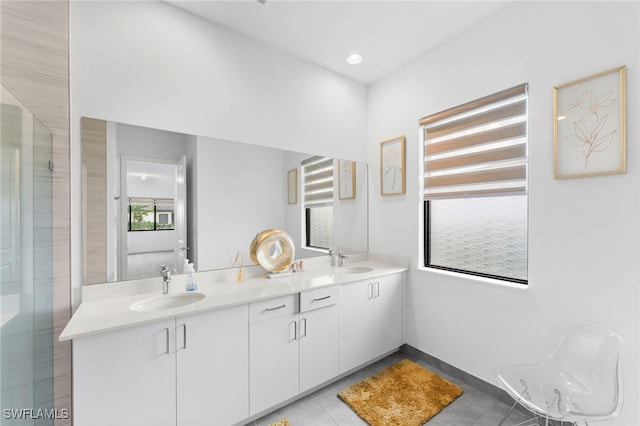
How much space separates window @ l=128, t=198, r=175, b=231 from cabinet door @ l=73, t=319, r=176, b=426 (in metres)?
0.80

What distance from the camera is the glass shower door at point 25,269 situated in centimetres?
110

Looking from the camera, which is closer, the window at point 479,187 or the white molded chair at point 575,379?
the white molded chair at point 575,379

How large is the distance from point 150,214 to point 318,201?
4.73ft

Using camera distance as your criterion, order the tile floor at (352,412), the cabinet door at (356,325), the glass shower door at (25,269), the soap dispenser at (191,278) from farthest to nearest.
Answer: the cabinet door at (356,325) → the soap dispenser at (191,278) → the tile floor at (352,412) → the glass shower door at (25,269)

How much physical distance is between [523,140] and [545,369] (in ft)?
4.84

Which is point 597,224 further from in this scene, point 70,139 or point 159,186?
point 70,139

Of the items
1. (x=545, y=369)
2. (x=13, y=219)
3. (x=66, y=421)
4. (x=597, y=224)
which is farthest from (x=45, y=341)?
(x=597, y=224)

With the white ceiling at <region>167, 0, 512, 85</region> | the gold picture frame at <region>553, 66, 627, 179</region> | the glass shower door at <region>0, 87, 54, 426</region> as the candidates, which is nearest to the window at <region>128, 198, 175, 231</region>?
the glass shower door at <region>0, 87, 54, 426</region>

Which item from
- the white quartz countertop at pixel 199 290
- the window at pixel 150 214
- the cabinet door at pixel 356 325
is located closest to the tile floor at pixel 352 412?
the cabinet door at pixel 356 325

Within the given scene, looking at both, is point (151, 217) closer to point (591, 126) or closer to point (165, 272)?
point (165, 272)

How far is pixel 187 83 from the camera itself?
6.54 feet

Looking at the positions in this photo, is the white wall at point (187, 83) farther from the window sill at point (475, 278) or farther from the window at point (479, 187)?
the window sill at point (475, 278)

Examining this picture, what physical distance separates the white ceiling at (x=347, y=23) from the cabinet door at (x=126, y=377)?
2173mm

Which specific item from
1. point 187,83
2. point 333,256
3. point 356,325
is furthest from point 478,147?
point 187,83
